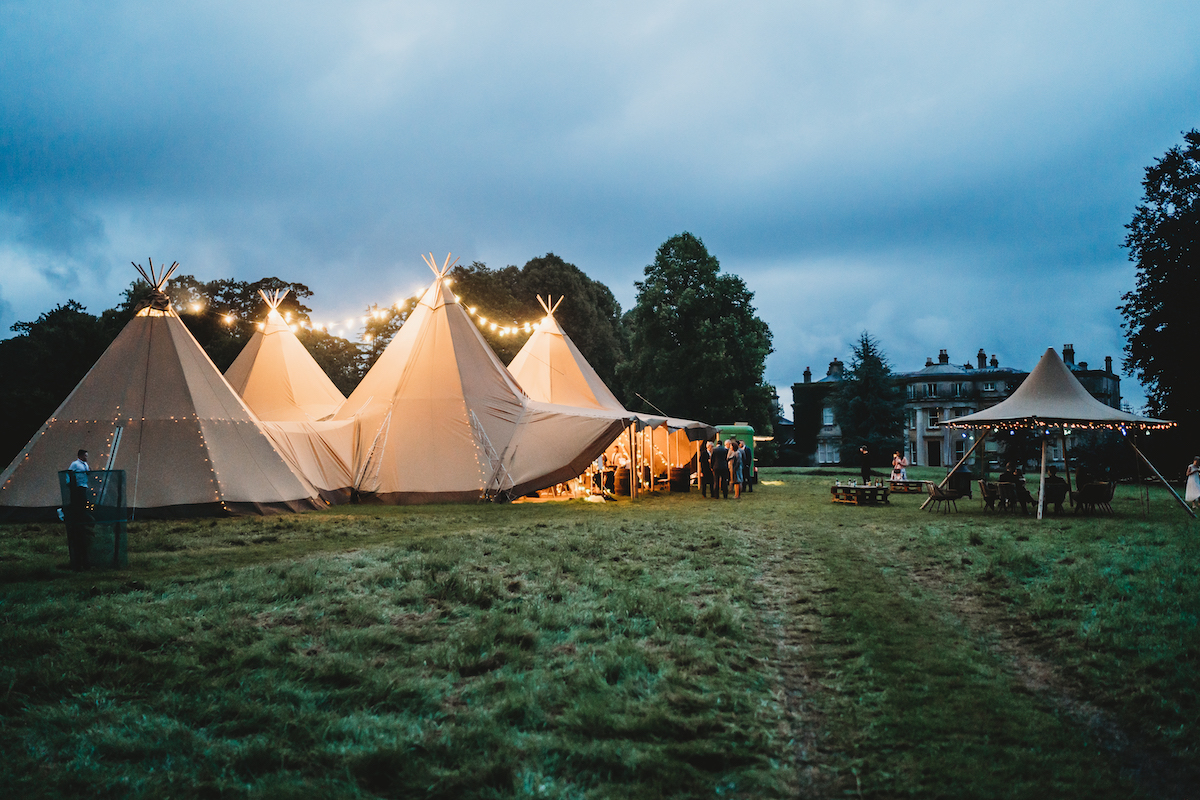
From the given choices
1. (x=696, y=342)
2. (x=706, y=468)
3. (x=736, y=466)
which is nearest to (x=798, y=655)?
(x=736, y=466)

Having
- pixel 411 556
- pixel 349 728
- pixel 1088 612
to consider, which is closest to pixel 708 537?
pixel 411 556

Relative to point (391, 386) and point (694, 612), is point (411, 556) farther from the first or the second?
point (391, 386)

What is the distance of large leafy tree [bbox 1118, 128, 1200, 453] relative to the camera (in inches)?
814

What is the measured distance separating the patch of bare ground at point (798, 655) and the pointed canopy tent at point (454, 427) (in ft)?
25.5

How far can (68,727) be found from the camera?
3525 millimetres

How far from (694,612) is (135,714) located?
150 inches

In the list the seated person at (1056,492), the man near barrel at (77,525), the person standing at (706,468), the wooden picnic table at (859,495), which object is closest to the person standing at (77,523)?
the man near barrel at (77,525)

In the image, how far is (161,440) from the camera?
1272cm

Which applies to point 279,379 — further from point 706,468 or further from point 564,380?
point 706,468

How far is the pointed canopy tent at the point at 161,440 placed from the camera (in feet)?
40.3

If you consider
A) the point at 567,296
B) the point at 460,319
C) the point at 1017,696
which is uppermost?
the point at 567,296

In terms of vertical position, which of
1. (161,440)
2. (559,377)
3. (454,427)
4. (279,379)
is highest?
(559,377)

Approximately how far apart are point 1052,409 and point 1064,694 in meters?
11.5

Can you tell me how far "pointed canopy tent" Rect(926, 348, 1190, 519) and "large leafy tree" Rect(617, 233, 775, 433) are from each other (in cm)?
1811
